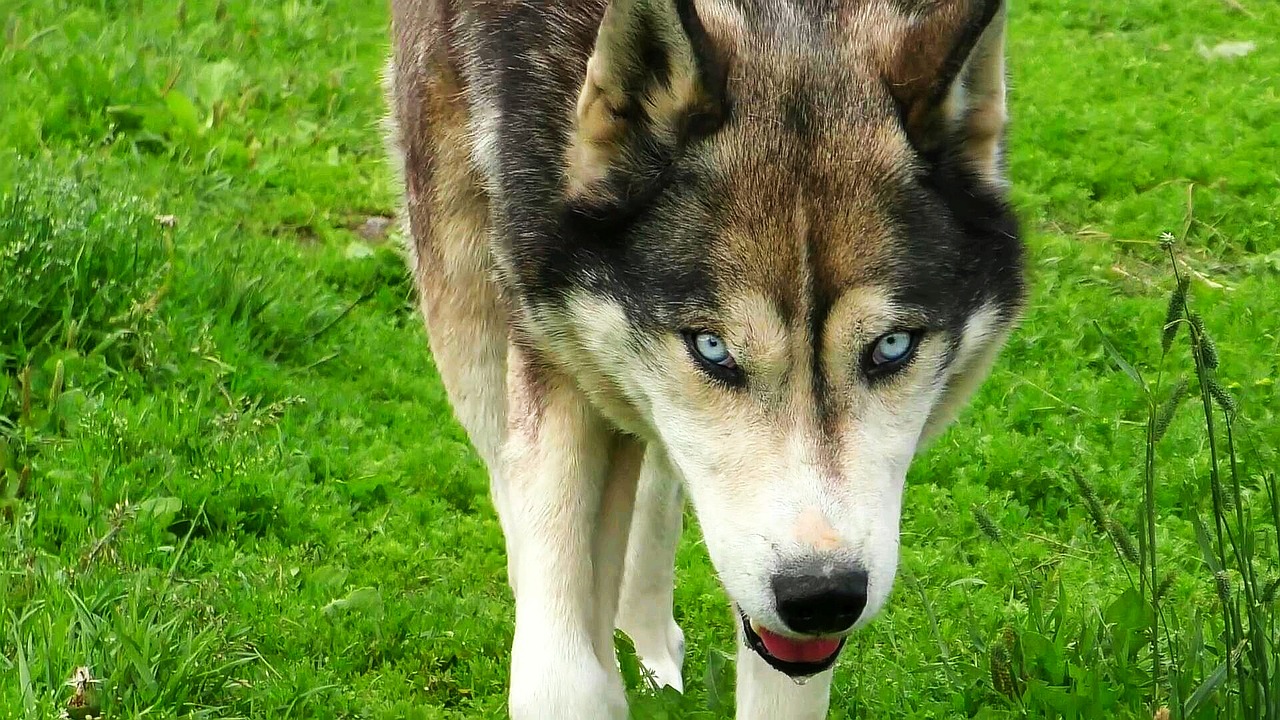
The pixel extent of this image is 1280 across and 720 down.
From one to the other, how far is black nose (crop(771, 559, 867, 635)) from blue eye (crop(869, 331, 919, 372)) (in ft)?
1.51

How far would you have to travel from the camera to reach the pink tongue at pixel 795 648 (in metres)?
3.26

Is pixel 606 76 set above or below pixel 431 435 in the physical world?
above

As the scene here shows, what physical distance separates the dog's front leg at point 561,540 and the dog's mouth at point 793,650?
50cm

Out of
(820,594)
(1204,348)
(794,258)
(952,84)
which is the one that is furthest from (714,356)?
(1204,348)

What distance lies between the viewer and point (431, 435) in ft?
19.1

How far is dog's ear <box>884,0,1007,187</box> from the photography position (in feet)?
10.6

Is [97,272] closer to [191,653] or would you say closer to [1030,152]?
[191,653]

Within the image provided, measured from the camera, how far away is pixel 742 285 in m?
3.13

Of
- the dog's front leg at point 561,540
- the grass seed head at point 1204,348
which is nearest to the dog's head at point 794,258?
the dog's front leg at point 561,540

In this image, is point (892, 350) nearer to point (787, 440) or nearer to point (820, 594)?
point (787, 440)

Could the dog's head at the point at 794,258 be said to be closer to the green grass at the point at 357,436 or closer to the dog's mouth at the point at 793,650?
the dog's mouth at the point at 793,650

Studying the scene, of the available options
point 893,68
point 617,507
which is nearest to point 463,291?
point 617,507

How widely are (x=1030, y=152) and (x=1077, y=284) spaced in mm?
1342

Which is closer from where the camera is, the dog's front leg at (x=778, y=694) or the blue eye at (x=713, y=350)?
the blue eye at (x=713, y=350)
